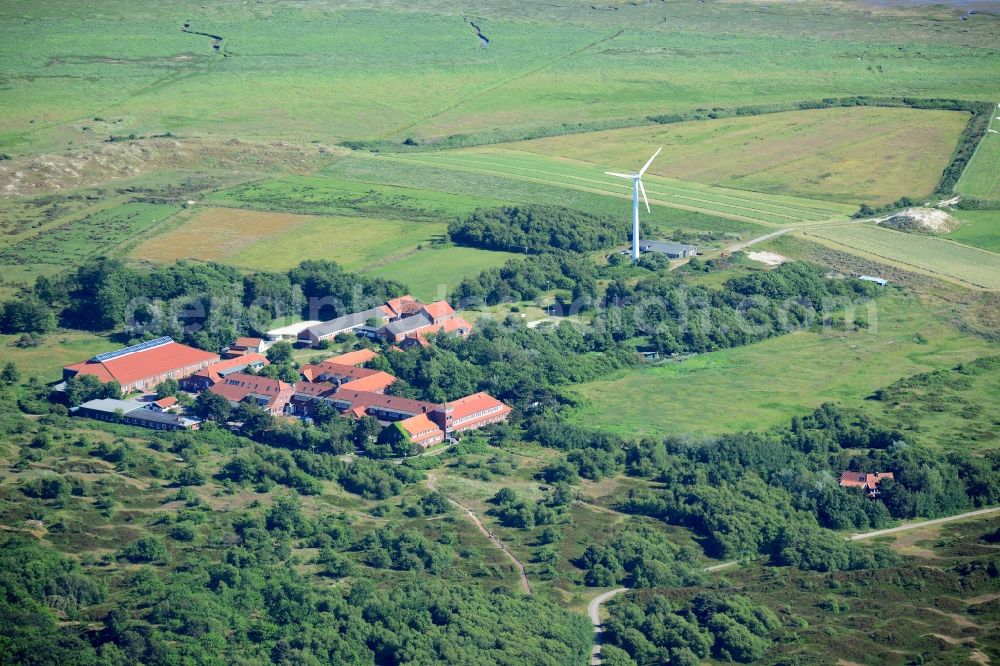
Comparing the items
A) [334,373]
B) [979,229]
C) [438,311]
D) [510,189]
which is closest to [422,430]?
[334,373]

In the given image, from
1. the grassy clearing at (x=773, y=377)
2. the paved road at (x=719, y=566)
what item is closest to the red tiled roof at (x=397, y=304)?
the grassy clearing at (x=773, y=377)

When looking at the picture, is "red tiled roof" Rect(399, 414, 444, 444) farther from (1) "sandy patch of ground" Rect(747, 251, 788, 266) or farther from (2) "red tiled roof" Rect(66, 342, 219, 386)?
(1) "sandy patch of ground" Rect(747, 251, 788, 266)

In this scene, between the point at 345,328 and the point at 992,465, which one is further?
the point at 345,328

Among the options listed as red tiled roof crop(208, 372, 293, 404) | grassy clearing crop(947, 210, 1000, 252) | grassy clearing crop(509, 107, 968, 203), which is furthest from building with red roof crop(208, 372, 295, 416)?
grassy clearing crop(509, 107, 968, 203)

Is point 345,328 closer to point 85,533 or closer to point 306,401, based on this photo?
point 306,401

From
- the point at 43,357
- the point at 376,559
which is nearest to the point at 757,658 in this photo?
the point at 376,559

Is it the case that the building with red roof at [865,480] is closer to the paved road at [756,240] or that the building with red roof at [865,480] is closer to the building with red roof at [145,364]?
the building with red roof at [145,364]
